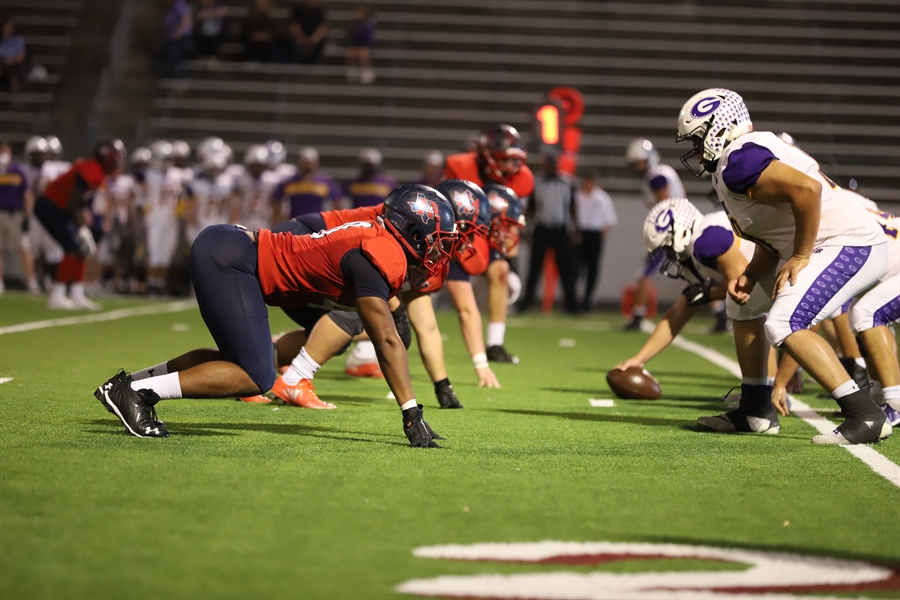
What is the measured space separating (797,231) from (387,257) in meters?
1.93

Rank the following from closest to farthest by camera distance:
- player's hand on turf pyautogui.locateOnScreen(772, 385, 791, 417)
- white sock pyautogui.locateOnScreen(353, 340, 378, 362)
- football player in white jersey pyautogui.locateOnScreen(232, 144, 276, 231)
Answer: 1. player's hand on turf pyautogui.locateOnScreen(772, 385, 791, 417)
2. white sock pyautogui.locateOnScreen(353, 340, 378, 362)
3. football player in white jersey pyautogui.locateOnScreen(232, 144, 276, 231)

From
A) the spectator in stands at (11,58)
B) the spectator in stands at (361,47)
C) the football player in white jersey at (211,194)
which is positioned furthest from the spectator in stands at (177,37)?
the football player in white jersey at (211,194)

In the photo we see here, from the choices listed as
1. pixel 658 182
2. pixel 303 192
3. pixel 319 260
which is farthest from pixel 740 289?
pixel 303 192

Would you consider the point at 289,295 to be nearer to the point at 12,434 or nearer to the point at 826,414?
the point at 12,434

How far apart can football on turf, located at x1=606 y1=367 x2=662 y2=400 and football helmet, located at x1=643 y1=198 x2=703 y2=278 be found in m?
0.96

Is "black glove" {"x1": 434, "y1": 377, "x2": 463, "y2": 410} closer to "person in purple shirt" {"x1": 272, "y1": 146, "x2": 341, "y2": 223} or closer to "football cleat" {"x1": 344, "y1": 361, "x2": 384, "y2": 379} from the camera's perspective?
"football cleat" {"x1": 344, "y1": 361, "x2": 384, "y2": 379}

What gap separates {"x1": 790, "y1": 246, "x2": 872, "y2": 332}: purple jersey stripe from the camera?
5.61 metres

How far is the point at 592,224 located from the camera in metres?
18.3

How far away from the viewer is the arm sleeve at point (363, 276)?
205 inches

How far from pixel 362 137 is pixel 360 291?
686 inches

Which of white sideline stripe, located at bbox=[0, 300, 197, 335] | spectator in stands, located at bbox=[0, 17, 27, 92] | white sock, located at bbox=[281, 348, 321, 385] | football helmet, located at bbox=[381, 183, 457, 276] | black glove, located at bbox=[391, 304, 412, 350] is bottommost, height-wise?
white sideline stripe, located at bbox=[0, 300, 197, 335]

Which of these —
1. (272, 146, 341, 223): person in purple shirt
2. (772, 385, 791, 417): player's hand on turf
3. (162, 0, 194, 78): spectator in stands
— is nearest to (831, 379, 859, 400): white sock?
(772, 385, 791, 417): player's hand on turf

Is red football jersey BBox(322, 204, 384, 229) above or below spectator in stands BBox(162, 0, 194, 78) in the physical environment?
below

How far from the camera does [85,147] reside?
21.7m
